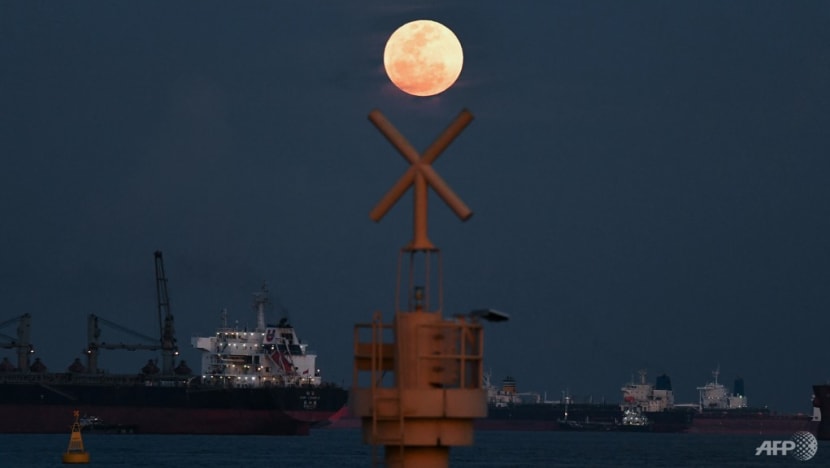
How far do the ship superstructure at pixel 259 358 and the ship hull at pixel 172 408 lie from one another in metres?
2.78

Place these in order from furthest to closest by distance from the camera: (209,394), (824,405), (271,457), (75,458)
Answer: (824,405) → (209,394) → (271,457) → (75,458)

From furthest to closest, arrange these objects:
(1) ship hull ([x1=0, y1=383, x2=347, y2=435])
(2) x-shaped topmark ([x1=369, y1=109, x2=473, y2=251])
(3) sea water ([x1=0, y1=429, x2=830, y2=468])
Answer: (1) ship hull ([x1=0, y1=383, x2=347, y2=435]) → (3) sea water ([x1=0, y1=429, x2=830, y2=468]) → (2) x-shaped topmark ([x1=369, y1=109, x2=473, y2=251])

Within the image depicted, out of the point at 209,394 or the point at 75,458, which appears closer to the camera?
the point at 75,458

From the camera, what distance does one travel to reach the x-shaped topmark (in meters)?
8.70

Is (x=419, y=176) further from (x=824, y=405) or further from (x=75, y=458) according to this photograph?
(x=824, y=405)

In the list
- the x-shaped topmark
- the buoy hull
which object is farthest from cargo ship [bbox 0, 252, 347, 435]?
the x-shaped topmark

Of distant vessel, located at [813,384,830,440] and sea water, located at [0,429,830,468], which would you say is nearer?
sea water, located at [0,429,830,468]

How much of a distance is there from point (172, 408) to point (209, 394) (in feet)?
14.9

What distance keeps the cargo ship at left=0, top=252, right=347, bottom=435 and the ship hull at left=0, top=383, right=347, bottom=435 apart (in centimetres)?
8

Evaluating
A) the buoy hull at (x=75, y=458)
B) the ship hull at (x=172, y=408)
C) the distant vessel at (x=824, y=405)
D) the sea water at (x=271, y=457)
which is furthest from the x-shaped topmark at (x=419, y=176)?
the distant vessel at (x=824, y=405)

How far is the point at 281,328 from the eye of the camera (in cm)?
12644

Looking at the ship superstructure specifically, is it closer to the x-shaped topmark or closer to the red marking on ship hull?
the red marking on ship hull

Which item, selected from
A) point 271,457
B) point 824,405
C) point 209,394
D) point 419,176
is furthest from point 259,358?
point 419,176

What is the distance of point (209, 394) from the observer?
4712 inches
